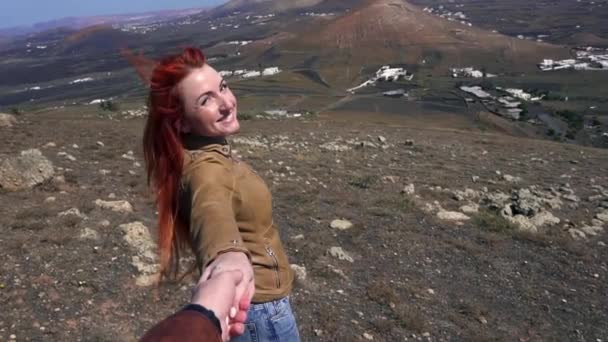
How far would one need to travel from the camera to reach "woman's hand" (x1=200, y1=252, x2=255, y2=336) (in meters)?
1.47

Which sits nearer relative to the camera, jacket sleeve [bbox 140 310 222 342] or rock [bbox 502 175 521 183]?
jacket sleeve [bbox 140 310 222 342]

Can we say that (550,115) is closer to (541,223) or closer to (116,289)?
(541,223)

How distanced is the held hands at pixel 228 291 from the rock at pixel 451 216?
7464mm

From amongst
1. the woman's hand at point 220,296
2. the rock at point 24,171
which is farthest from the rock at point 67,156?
the woman's hand at point 220,296

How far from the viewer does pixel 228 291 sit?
1.45 metres

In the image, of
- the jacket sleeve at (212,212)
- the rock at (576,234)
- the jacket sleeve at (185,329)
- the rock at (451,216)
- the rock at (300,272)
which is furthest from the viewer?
the rock at (451,216)

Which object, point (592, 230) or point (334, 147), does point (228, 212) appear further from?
point (334, 147)

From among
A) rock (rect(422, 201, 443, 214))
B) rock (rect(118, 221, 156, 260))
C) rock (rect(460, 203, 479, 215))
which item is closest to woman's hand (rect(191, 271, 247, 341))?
rock (rect(118, 221, 156, 260))

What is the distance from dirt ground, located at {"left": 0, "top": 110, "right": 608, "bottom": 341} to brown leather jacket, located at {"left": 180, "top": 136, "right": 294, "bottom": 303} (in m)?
1.04

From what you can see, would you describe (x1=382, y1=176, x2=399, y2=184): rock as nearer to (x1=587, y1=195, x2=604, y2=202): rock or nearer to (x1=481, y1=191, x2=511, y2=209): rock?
(x1=481, y1=191, x2=511, y2=209): rock

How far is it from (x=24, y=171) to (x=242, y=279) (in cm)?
778

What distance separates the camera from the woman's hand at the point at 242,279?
147 centimetres

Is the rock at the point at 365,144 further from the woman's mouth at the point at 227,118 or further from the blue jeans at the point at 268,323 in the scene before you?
the woman's mouth at the point at 227,118

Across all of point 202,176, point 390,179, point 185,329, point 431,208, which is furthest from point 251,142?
point 185,329
